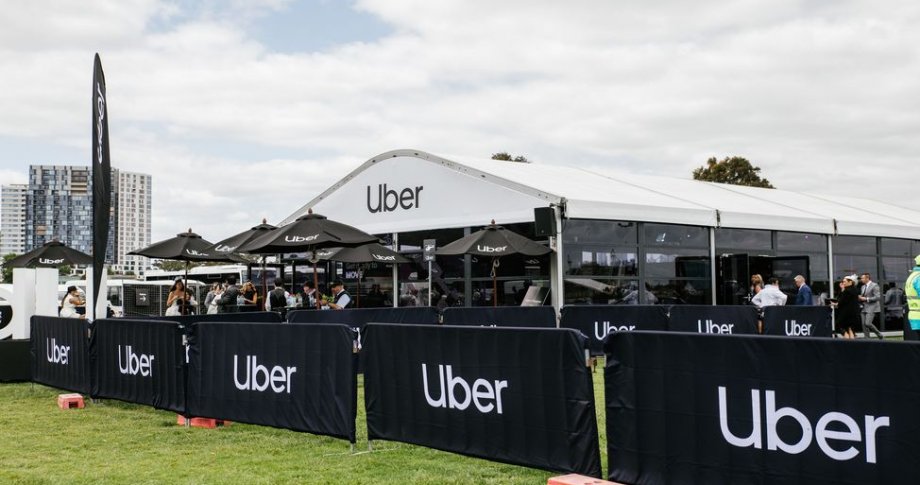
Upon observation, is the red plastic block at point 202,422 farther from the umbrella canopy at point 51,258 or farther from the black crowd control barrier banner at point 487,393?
the umbrella canopy at point 51,258

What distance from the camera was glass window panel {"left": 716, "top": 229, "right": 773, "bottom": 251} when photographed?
2234cm

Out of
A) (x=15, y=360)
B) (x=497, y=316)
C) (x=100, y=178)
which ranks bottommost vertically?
(x=15, y=360)

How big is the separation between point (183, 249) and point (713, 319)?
1106cm

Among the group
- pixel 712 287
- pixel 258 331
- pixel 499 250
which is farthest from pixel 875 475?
pixel 712 287

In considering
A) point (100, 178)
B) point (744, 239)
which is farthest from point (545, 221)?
point (100, 178)

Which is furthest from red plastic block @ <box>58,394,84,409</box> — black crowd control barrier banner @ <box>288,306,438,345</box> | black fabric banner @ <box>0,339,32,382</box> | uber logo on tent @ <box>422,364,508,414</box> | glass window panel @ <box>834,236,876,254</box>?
glass window panel @ <box>834,236,876,254</box>

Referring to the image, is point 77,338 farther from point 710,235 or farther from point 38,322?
point 710,235

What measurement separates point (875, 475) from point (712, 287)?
17.6 m

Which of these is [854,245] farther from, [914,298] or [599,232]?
[914,298]

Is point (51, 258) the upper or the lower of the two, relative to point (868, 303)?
upper

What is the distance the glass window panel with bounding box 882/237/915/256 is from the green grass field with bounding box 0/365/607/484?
2040cm

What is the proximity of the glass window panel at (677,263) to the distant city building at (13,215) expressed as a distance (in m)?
117

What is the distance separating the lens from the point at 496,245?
18.5 m

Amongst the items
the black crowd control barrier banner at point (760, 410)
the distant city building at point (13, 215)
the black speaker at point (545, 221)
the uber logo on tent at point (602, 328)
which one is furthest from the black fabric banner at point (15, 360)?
the distant city building at point (13, 215)
